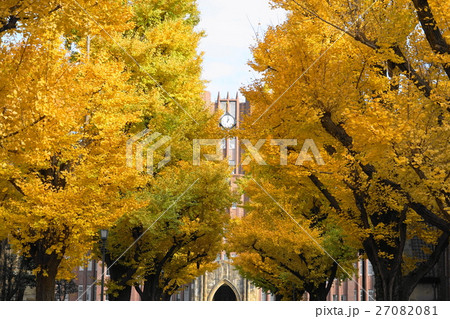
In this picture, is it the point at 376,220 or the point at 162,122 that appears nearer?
the point at 376,220

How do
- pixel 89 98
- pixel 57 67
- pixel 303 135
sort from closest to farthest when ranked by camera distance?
1. pixel 57 67
2. pixel 89 98
3. pixel 303 135

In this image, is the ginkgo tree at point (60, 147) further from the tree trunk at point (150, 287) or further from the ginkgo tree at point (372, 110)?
the tree trunk at point (150, 287)

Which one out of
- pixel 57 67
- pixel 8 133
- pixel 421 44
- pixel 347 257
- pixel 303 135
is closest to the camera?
pixel 8 133

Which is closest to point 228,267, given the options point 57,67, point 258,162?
point 258,162

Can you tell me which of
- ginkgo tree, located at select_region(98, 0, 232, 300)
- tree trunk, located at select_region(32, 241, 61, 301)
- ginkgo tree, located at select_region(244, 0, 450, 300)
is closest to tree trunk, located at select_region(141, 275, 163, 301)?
ginkgo tree, located at select_region(98, 0, 232, 300)

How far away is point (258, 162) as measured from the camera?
19859mm

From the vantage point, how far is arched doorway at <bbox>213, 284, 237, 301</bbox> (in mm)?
67688

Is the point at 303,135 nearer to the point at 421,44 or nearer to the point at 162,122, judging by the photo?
the point at 421,44

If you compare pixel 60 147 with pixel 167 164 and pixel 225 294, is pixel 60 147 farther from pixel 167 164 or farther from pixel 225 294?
pixel 225 294

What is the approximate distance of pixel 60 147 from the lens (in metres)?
15.8

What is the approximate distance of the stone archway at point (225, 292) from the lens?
67.1 metres

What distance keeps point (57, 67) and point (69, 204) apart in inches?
134

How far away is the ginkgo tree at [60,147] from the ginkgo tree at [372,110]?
4.25 m
